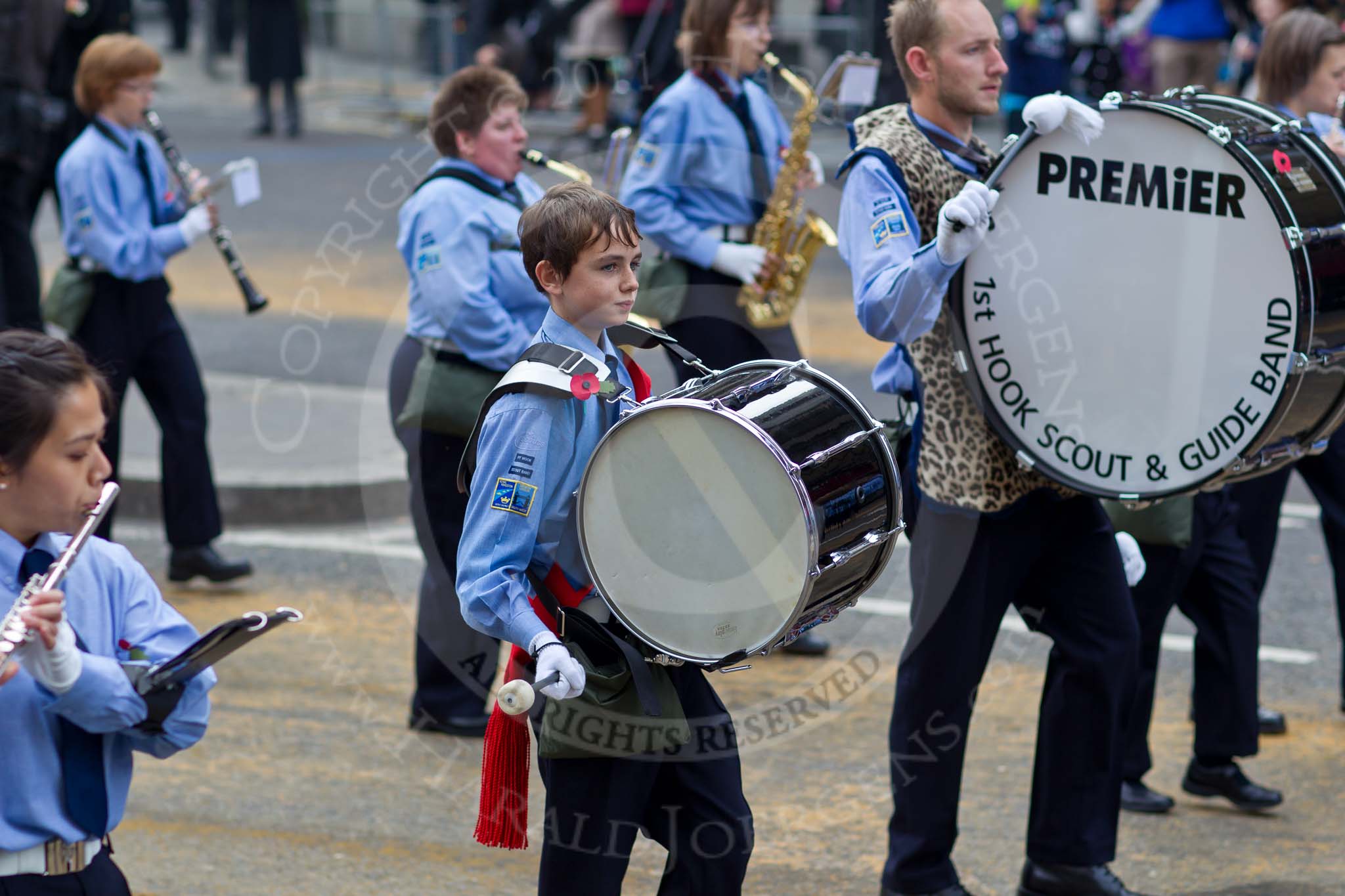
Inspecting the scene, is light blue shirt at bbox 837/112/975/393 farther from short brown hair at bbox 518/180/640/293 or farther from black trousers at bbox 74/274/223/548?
black trousers at bbox 74/274/223/548

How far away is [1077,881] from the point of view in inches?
163

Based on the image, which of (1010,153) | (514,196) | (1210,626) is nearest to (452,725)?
(514,196)

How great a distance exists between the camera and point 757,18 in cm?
607

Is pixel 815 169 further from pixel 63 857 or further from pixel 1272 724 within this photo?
pixel 63 857

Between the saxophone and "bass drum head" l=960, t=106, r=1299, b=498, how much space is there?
2.12 meters

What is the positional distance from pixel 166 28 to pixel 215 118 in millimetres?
7508

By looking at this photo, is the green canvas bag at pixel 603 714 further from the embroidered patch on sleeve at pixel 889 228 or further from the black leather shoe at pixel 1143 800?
the black leather shoe at pixel 1143 800

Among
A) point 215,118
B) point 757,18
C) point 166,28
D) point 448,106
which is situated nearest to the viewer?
point 448,106

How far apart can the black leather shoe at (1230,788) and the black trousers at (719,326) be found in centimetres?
200

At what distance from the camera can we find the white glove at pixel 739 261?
237 inches

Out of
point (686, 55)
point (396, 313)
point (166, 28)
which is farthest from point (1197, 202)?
point (166, 28)

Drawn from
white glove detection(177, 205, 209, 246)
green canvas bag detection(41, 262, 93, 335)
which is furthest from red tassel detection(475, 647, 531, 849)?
green canvas bag detection(41, 262, 93, 335)

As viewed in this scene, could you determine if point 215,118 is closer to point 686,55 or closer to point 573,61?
point 573,61

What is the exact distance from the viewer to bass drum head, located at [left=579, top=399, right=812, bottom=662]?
3.22 m
